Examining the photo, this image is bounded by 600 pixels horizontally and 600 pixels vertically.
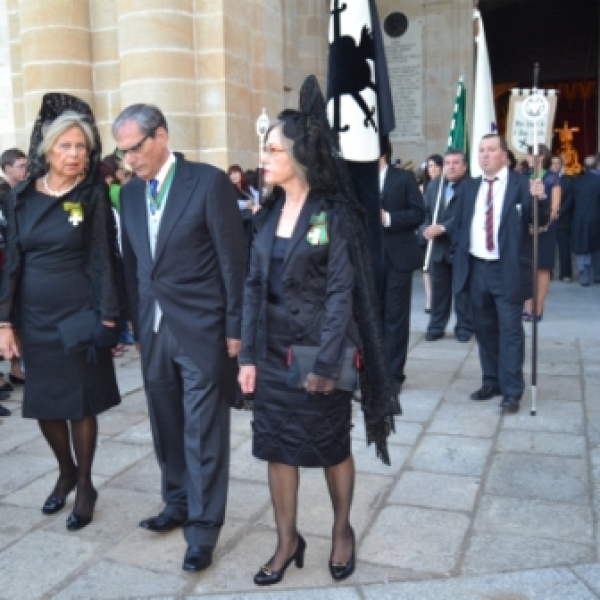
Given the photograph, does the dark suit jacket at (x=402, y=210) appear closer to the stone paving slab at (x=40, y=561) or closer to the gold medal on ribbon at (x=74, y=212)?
the gold medal on ribbon at (x=74, y=212)

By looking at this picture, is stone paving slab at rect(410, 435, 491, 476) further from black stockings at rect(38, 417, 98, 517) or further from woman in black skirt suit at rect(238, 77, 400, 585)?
black stockings at rect(38, 417, 98, 517)

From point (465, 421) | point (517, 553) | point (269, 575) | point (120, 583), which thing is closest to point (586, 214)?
point (465, 421)

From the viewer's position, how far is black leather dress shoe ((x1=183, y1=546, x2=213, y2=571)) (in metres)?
3.20

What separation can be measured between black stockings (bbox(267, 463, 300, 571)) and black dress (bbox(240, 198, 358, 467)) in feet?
0.26

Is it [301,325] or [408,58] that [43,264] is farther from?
[408,58]

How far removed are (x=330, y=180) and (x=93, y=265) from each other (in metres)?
1.28

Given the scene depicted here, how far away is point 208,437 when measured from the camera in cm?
324

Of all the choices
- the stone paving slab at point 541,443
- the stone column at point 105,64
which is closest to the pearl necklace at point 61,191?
the stone paving slab at point 541,443

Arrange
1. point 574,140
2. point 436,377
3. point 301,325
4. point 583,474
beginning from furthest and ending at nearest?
point 574,140
point 436,377
point 583,474
point 301,325

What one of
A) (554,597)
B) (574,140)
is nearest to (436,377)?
(554,597)

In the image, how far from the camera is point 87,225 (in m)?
3.59

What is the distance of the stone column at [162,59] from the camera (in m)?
8.59

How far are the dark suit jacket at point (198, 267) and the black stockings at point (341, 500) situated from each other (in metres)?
0.63

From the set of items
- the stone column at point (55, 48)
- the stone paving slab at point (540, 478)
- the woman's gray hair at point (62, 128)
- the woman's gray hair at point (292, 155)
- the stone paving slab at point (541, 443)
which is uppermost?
the stone column at point (55, 48)
